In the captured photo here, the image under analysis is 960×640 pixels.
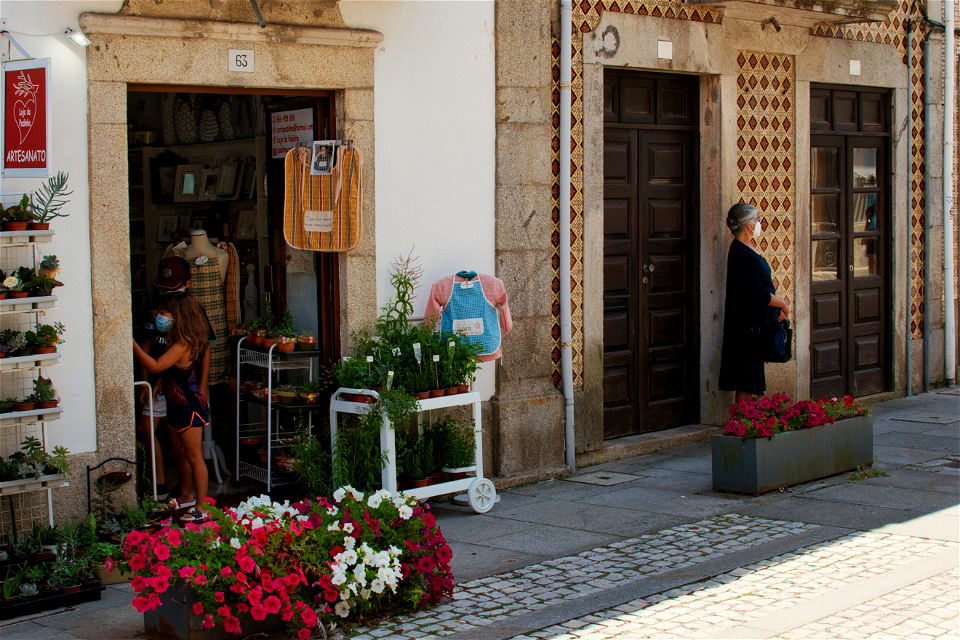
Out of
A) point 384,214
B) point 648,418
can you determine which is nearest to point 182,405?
point 384,214

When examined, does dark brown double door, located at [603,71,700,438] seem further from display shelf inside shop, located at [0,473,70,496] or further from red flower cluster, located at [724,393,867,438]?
display shelf inside shop, located at [0,473,70,496]

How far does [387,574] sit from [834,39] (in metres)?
7.77

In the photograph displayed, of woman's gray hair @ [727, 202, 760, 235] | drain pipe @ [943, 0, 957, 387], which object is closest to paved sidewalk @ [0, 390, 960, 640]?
woman's gray hair @ [727, 202, 760, 235]

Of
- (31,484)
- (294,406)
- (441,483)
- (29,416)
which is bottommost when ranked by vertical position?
(441,483)

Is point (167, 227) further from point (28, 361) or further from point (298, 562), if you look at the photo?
point (298, 562)

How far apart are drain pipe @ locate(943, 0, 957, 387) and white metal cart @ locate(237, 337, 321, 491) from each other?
7.57 metres

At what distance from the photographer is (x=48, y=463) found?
5.71 meters

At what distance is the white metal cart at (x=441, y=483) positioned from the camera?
6.64m

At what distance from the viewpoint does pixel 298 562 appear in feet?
15.8

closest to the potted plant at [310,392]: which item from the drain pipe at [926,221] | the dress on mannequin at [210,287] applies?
the dress on mannequin at [210,287]

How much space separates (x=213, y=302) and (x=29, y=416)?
8.96 ft

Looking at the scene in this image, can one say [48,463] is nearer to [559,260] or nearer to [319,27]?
[319,27]

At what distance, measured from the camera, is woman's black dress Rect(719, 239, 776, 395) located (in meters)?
8.92

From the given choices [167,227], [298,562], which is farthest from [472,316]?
[167,227]
